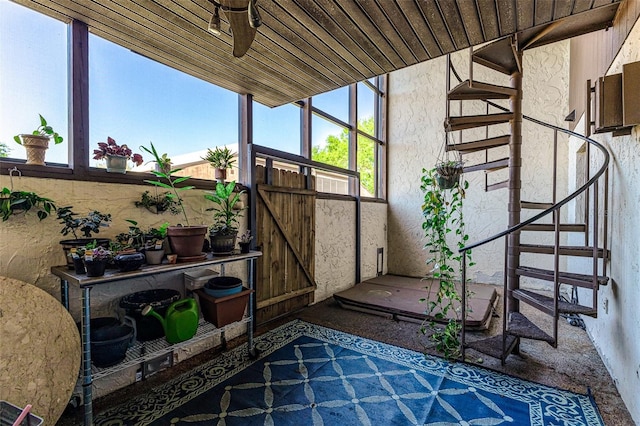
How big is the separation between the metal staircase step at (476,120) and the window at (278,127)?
1.81m

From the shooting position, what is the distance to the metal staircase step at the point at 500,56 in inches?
94.1

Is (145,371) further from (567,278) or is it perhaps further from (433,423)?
(567,278)

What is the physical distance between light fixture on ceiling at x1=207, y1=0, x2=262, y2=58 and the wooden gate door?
1588mm

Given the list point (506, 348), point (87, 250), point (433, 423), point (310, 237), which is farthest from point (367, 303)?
point (87, 250)

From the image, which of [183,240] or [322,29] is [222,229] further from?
[322,29]

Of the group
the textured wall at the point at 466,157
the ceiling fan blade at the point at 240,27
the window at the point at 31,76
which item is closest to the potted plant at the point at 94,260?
the window at the point at 31,76

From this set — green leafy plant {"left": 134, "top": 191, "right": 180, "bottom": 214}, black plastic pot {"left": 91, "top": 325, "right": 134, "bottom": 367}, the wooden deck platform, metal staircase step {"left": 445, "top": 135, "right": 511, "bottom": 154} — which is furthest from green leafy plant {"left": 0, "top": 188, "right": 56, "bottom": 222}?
metal staircase step {"left": 445, "top": 135, "right": 511, "bottom": 154}

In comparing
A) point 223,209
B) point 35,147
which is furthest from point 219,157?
point 35,147

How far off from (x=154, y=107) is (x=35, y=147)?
2.80 feet

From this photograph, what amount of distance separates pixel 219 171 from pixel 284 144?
1.11 metres

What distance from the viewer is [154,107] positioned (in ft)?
7.54

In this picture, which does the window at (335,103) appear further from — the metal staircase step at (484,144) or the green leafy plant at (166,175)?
the green leafy plant at (166,175)

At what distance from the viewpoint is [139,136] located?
2.19m

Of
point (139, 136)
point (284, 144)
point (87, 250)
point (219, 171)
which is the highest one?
point (284, 144)
